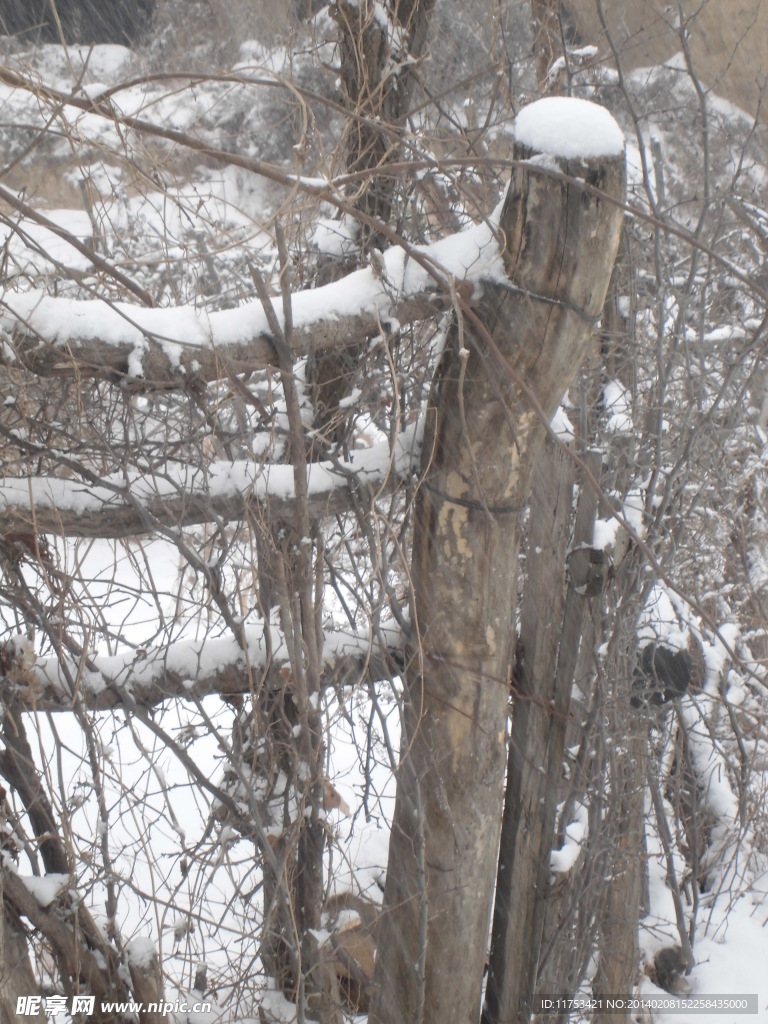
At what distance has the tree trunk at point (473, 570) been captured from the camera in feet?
5.84

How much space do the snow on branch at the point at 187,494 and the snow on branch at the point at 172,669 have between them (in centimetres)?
38

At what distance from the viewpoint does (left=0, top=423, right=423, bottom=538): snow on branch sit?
208cm

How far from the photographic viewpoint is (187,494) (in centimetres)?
216

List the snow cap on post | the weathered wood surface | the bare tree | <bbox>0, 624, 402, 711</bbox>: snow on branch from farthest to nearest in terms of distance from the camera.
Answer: the weathered wood surface < <bbox>0, 624, 402, 711</bbox>: snow on branch < the bare tree < the snow cap on post

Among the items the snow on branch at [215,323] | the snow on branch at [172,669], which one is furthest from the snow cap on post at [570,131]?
the snow on branch at [172,669]

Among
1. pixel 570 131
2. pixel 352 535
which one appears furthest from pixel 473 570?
pixel 570 131

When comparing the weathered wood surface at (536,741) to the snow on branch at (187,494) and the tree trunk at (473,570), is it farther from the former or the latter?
the snow on branch at (187,494)

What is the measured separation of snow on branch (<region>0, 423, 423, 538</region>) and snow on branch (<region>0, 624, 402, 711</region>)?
0.38m

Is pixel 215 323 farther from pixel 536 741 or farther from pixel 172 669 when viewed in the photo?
pixel 536 741

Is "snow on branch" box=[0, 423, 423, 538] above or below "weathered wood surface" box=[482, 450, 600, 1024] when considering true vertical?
above

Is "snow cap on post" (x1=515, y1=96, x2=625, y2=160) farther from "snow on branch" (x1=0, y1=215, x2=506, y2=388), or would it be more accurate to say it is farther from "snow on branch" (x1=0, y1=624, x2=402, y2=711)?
"snow on branch" (x1=0, y1=624, x2=402, y2=711)

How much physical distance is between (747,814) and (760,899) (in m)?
0.96

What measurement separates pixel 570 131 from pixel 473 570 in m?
1.11

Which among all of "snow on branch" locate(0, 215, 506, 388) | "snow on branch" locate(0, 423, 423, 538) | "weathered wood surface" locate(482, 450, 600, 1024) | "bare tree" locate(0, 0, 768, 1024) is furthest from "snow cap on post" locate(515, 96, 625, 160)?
"weathered wood surface" locate(482, 450, 600, 1024)
